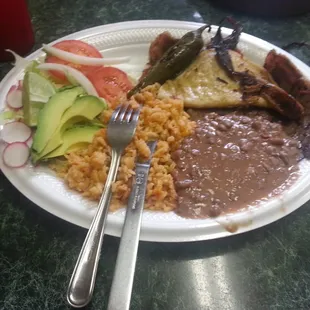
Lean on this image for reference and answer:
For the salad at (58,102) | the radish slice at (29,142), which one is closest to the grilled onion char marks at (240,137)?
the salad at (58,102)

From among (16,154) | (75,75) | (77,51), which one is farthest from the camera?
(77,51)

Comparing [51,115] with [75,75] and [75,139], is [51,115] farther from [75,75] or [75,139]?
[75,75]

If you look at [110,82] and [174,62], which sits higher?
[174,62]

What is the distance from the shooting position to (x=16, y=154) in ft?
4.43

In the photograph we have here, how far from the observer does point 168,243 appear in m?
1.20

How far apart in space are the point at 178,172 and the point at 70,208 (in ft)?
1.21

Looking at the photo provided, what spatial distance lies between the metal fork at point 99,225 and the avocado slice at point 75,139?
A: 8cm

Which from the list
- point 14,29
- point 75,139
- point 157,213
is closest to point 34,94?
point 75,139

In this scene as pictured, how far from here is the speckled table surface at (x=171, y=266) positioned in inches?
43.4

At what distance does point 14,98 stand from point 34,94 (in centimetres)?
13

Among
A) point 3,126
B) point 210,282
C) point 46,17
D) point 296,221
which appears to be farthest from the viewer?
point 46,17

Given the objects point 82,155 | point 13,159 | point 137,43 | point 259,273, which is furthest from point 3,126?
point 259,273

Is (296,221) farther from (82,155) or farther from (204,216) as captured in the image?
(82,155)

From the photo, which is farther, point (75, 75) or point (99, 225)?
point (75, 75)
